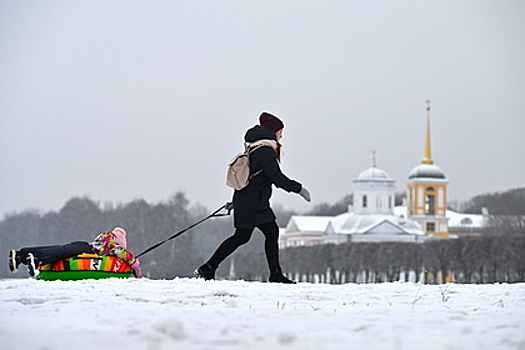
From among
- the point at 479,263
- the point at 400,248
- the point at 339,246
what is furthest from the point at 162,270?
the point at 479,263

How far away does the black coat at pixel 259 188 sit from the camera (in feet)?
32.2

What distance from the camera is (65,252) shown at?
10.5 metres

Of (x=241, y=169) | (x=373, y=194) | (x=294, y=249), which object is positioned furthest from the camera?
(x=373, y=194)

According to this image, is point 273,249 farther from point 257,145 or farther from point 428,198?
point 428,198

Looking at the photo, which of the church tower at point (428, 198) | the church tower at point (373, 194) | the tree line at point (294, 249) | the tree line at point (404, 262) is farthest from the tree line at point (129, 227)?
the church tower at point (428, 198)

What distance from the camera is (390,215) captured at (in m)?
115

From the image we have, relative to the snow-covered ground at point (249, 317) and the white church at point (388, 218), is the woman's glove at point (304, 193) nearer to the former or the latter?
the snow-covered ground at point (249, 317)

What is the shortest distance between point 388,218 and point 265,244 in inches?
4110

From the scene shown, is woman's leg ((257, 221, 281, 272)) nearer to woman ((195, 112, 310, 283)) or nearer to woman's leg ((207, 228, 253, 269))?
woman ((195, 112, 310, 283))

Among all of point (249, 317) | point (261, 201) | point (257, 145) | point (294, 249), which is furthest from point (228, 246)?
point (294, 249)

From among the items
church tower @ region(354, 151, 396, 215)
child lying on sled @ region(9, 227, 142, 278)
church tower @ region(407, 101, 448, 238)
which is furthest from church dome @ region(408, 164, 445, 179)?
child lying on sled @ region(9, 227, 142, 278)

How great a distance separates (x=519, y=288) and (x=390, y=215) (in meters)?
107

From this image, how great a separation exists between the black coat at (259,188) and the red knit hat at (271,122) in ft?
0.60

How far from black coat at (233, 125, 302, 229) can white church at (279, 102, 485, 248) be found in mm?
97804
